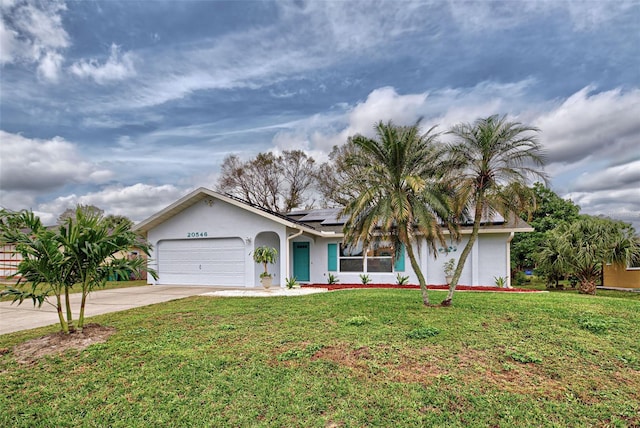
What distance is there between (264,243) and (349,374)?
13167 mm

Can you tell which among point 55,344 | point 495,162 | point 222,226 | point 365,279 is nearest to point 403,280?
point 365,279

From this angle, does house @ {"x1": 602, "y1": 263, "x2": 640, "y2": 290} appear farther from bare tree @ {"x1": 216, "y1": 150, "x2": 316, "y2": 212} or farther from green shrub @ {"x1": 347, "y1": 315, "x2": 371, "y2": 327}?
bare tree @ {"x1": 216, "y1": 150, "x2": 316, "y2": 212}

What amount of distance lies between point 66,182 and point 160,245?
5.73 meters

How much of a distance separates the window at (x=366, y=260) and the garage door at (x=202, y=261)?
194 inches

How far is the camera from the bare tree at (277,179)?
3509 cm

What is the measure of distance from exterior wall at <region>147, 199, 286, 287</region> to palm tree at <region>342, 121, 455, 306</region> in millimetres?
7573

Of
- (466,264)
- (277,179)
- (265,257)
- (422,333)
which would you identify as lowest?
(422,333)

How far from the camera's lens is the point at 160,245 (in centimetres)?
1845

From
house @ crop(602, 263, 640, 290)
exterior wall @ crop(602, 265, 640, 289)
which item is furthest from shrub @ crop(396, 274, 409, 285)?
exterior wall @ crop(602, 265, 640, 289)

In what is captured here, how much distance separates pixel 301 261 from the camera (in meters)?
18.1

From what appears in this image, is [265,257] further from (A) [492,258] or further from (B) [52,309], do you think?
(A) [492,258]

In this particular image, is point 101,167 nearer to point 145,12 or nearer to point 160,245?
point 160,245

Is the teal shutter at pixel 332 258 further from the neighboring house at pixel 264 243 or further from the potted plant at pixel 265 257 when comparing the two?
the potted plant at pixel 265 257

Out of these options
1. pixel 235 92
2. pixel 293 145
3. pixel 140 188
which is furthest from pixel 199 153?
pixel 293 145
